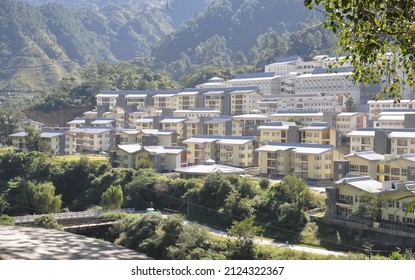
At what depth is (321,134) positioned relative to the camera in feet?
72.1

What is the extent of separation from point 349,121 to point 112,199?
11.7 m

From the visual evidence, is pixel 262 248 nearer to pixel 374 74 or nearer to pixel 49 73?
pixel 374 74

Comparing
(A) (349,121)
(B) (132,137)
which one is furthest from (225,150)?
(A) (349,121)

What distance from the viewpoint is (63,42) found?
237ft

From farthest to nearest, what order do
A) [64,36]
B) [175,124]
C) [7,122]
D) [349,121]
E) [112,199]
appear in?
[64,36] < [7,122] < [175,124] < [349,121] < [112,199]

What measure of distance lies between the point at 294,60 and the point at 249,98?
7.60 meters

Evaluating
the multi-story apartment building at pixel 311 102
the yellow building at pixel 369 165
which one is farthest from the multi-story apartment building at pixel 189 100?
the yellow building at pixel 369 165

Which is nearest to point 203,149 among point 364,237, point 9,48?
point 364,237

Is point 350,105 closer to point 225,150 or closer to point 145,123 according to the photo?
point 225,150

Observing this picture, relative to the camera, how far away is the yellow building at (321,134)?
72.2 ft

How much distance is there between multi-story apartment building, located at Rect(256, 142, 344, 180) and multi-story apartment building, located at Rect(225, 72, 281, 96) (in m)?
12.6

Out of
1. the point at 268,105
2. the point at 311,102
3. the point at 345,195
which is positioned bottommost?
the point at 345,195

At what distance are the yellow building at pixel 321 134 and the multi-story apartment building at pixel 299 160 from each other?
204cm

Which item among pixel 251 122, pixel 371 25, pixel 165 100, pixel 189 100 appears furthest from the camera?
pixel 165 100
